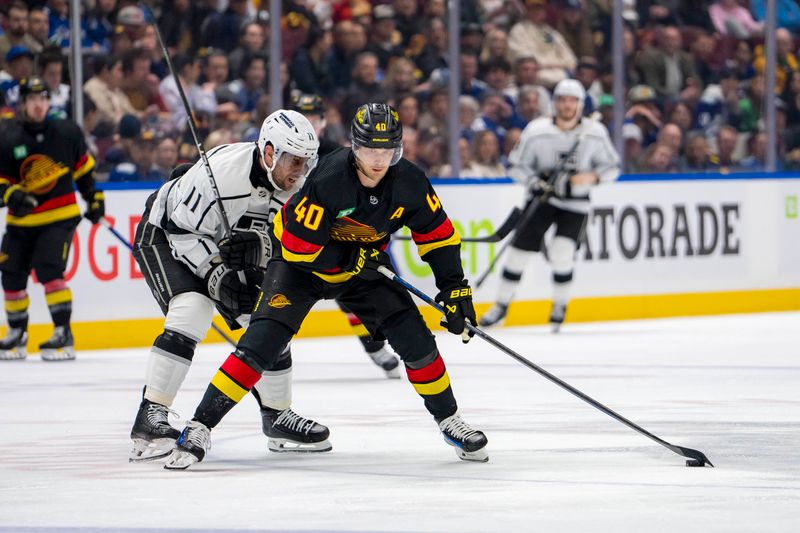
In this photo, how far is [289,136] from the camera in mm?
5078

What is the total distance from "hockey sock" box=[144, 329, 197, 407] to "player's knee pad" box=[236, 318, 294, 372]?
0.29 meters

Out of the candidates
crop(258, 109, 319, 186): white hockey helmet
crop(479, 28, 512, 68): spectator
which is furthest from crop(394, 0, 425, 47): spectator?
crop(258, 109, 319, 186): white hockey helmet

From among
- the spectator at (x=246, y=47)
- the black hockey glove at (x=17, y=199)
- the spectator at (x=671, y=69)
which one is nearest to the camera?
the black hockey glove at (x=17, y=199)

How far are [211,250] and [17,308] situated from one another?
12.1ft

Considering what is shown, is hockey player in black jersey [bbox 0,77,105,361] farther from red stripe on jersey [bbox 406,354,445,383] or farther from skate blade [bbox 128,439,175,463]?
red stripe on jersey [bbox 406,354,445,383]

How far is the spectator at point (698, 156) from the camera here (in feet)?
38.5

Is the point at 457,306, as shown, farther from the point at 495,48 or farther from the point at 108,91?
the point at 495,48

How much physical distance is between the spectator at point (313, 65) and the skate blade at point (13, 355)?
2335mm

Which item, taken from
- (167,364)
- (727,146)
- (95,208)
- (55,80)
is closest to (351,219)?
(167,364)

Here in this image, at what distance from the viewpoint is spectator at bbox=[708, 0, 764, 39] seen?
12.0 metres

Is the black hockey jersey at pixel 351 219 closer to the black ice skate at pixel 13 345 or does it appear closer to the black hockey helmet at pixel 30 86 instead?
the black hockey helmet at pixel 30 86

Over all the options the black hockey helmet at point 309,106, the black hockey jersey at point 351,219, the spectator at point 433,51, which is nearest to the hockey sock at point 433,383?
the black hockey jersey at point 351,219

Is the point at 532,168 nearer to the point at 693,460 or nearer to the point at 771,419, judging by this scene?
the point at 771,419

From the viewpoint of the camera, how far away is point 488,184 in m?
10.6
